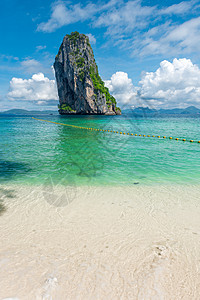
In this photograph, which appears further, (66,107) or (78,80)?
(66,107)

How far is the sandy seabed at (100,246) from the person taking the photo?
2879mm

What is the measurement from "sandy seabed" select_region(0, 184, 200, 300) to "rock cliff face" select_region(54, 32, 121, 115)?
113m

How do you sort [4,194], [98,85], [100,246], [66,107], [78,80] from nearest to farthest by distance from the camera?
[100,246] → [4,194] → [78,80] → [98,85] → [66,107]

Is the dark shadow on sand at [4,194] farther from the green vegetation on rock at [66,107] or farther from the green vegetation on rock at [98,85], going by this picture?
the green vegetation on rock at [66,107]

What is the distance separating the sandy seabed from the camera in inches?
113

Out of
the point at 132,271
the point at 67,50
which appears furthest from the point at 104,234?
the point at 67,50

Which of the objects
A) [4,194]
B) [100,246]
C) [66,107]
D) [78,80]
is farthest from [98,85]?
[100,246]

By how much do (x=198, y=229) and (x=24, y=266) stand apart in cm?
420

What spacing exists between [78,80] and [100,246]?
12330 centimetres

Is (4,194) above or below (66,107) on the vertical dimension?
below

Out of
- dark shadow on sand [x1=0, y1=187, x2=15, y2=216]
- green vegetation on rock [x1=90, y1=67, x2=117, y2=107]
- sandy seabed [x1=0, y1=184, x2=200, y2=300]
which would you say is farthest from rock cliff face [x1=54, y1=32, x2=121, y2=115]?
sandy seabed [x1=0, y1=184, x2=200, y2=300]

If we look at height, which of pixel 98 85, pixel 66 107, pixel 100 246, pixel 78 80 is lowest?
pixel 100 246

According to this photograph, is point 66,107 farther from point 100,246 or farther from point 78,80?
point 100,246

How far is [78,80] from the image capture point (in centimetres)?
11581
